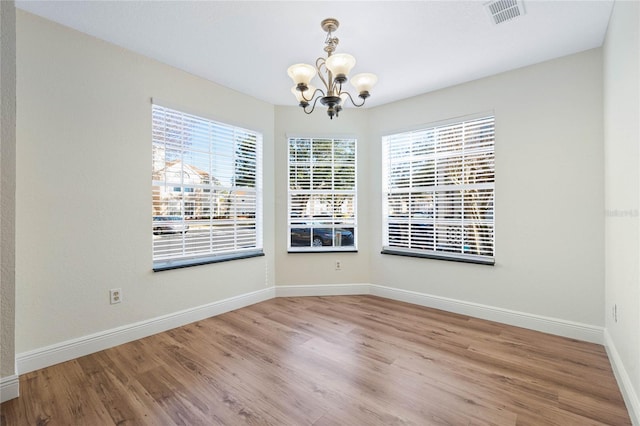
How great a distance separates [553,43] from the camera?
99.0 inches

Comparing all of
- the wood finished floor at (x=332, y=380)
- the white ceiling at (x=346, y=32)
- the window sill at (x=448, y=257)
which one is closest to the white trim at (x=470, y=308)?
the wood finished floor at (x=332, y=380)

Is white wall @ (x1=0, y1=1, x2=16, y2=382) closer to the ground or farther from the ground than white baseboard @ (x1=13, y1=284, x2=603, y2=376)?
farther from the ground

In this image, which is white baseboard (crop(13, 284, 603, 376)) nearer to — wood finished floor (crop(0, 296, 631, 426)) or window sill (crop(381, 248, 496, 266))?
wood finished floor (crop(0, 296, 631, 426))

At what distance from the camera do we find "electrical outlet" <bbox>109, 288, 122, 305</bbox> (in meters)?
2.57

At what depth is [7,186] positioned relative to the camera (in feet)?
6.04

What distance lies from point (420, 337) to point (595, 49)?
2.98m

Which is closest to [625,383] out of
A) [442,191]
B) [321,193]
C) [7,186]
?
[442,191]

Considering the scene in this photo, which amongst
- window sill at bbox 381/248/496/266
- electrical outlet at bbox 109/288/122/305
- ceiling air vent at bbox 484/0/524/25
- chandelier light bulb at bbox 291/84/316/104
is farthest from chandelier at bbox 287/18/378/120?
electrical outlet at bbox 109/288/122/305

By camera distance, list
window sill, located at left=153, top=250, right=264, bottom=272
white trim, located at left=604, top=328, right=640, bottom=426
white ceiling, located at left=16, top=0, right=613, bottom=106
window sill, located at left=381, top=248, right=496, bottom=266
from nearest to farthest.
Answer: white trim, located at left=604, top=328, right=640, bottom=426
white ceiling, located at left=16, top=0, right=613, bottom=106
window sill, located at left=153, top=250, right=264, bottom=272
window sill, located at left=381, top=248, right=496, bottom=266

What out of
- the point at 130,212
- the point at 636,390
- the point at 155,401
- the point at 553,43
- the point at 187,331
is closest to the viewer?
the point at 636,390

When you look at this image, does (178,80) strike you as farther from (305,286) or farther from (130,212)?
(305,286)

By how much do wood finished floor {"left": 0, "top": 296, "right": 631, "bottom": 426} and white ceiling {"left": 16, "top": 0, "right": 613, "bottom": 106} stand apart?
102 inches

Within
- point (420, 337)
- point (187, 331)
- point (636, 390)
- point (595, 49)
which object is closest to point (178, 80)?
point (187, 331)

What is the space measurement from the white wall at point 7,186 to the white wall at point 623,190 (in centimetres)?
359
